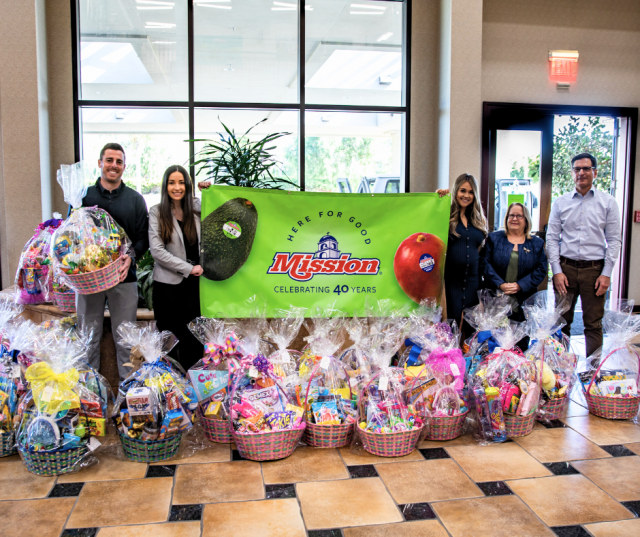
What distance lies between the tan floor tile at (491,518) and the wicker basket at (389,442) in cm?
43

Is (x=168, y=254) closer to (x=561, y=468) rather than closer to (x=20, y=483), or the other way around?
(x=20, y=483)

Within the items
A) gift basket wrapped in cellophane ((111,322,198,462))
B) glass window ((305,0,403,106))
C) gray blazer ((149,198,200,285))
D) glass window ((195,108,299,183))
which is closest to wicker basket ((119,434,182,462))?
gift basket wrapped in cellophane ((111,322,198,462))

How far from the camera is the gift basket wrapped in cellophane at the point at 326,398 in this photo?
271 cm

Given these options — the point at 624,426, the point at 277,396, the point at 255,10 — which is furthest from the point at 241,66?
the point at 624,426

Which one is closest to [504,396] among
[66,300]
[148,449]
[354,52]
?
[148,449]

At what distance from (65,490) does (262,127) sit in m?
3.97

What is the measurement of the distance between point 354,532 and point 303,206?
207cm

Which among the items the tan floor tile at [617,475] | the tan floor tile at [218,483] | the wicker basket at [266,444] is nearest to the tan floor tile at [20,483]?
the tan floor tile at [218,483]

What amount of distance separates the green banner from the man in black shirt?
416 millimetres

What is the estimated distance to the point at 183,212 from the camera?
3227 millimetres

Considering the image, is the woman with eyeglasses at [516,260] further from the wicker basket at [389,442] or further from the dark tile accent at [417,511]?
the dark tile accent at [417,511]

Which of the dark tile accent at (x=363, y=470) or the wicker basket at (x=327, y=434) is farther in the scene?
the wicker basket at (x=327, y=434)

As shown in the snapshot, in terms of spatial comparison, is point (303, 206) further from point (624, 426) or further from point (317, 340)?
point (624, 426)

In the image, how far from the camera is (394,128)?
5.71 metres
